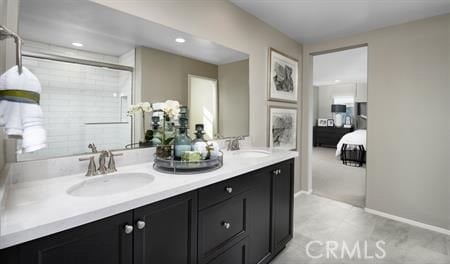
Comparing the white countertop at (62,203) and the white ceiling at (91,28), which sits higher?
the white ceiling at (91,28)

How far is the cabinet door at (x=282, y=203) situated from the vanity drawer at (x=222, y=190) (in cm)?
40

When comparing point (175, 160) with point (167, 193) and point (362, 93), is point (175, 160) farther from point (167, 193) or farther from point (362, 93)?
point (362, 93)

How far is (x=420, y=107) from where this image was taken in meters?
2.52

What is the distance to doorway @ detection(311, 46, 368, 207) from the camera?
386 cm

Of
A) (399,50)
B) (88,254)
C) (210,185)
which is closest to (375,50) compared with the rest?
(399,50)

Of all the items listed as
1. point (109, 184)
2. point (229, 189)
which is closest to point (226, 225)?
point (229, 189)

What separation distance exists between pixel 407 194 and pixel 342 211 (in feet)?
2.40

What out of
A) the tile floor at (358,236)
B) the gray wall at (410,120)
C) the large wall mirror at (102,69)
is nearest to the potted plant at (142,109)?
the large wall mirror at (102,69)

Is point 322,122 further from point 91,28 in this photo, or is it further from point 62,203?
point 62,203

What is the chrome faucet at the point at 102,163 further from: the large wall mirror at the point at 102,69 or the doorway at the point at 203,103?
the doorway at the point at 203,103

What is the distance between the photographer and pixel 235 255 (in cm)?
149

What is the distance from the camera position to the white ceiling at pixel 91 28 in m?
1.22

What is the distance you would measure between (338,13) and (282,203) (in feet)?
6.69

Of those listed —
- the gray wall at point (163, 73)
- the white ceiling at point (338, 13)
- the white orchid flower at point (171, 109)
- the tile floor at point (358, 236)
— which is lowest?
the tile floor at point (358, 236)
